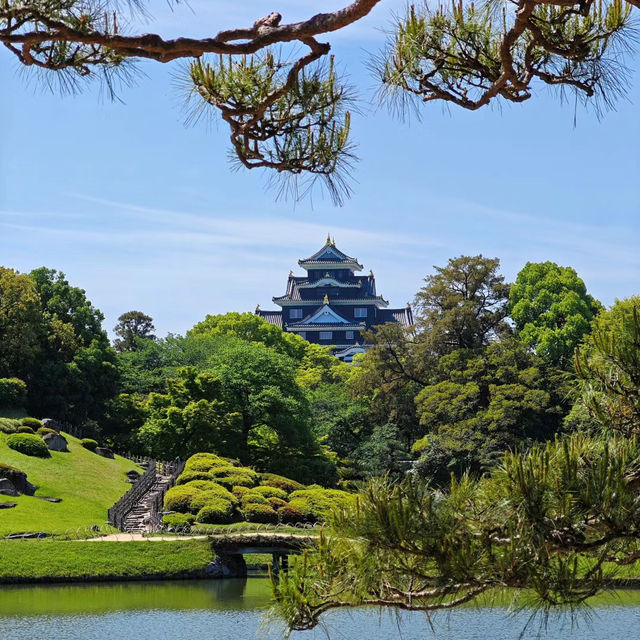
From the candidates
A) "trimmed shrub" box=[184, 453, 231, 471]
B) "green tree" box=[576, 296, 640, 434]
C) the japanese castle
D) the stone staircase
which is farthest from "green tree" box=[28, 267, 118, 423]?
"green tree" box=[576, 296, 640, 434]

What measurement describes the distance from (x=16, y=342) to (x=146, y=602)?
19520mm

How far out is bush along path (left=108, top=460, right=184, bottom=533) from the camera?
25.4 m

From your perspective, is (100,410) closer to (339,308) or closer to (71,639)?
(71,639)

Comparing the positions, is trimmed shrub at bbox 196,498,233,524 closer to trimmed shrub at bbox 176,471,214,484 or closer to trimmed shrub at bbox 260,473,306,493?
trimmed shrub at bbox 176,471,214,484

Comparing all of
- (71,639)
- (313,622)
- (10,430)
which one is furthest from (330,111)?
(10,430)

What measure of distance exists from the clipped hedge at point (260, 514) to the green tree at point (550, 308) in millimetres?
12205

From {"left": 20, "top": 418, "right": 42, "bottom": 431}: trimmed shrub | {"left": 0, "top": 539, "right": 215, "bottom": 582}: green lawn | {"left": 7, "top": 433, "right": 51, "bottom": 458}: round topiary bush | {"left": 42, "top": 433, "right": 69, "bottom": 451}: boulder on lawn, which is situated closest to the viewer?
{"left": 0, "top": 539, "right": 215, "bottom": 582}: green lawn

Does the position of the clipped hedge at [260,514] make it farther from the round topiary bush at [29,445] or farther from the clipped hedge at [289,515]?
the round topiary bush at [29,445]

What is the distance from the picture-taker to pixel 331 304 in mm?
69438

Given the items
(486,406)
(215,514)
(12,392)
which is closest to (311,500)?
(215,514)

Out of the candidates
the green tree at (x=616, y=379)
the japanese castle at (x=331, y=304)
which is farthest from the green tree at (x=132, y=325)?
the green tree at (x=616, y=379)

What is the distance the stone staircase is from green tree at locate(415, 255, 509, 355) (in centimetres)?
1038

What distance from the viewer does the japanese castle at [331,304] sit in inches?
2670

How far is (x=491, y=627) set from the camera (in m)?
16.6
